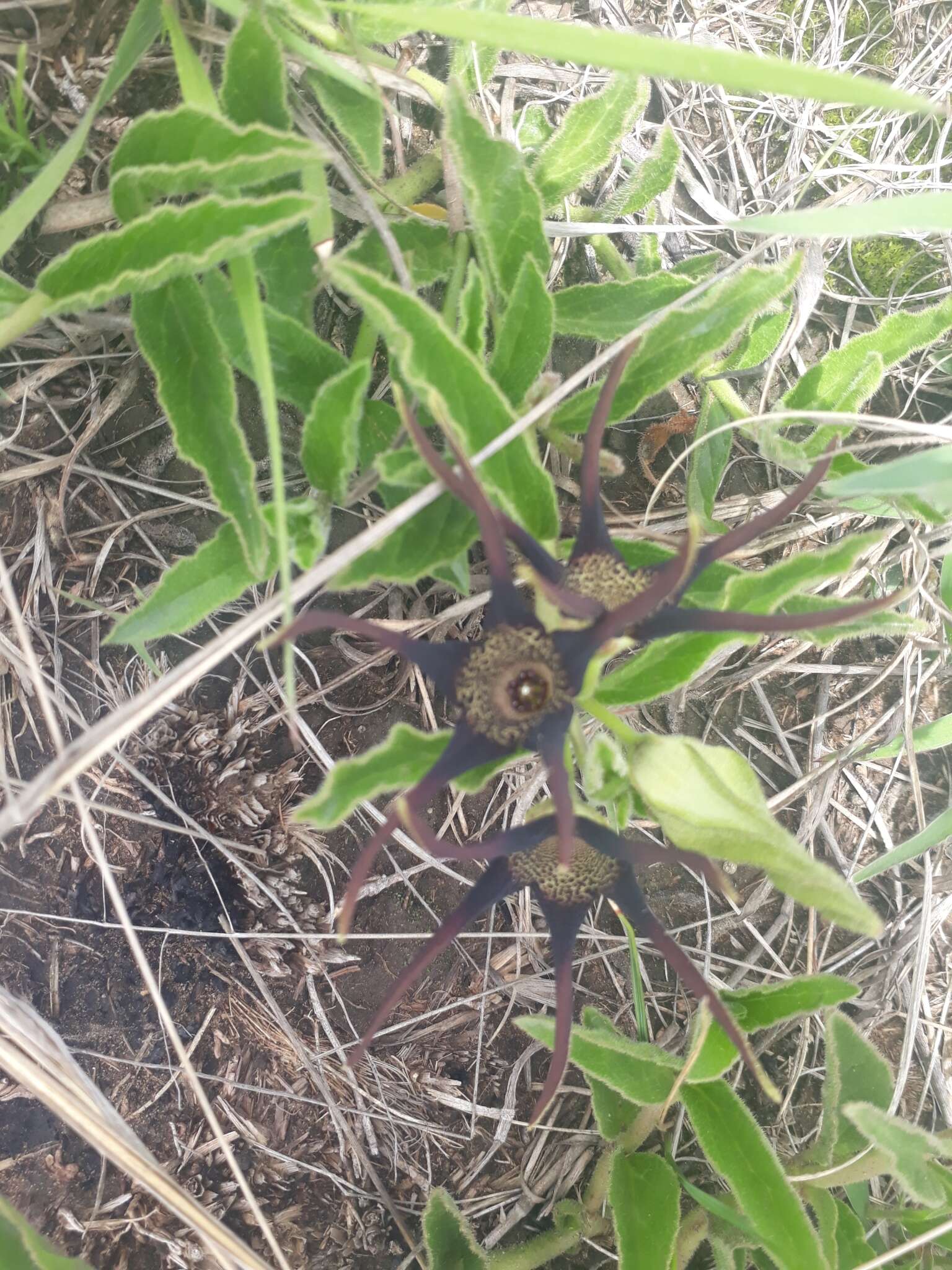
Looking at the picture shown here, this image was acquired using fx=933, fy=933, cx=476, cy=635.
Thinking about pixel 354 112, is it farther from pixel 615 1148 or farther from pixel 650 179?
pixel 615 1148

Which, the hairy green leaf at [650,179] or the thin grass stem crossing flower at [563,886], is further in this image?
the hairy green leaf at [650,179]

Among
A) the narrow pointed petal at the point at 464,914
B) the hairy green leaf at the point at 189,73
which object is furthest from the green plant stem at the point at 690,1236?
the hairy green leaf at the point at 189,73

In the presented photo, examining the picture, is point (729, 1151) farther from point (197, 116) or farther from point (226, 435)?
point (197, 116)

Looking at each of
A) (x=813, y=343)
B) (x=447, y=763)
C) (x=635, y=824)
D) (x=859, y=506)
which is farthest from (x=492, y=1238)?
(x=813, y=343)

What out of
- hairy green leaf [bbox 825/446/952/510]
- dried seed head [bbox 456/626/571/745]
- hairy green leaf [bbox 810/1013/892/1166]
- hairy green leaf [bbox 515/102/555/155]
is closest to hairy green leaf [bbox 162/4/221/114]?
hairy green leaf [bbox 515/102/555/155]

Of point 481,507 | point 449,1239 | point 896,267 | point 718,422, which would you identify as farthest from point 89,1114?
point 896,267

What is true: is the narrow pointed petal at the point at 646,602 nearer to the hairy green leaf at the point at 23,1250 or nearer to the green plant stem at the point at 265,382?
the green plant stem at the point at 265,382
